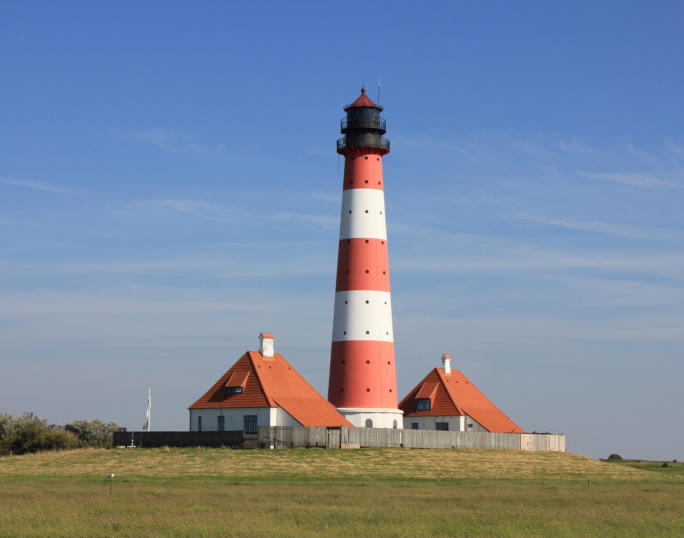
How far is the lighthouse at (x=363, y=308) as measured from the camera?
68500 mm

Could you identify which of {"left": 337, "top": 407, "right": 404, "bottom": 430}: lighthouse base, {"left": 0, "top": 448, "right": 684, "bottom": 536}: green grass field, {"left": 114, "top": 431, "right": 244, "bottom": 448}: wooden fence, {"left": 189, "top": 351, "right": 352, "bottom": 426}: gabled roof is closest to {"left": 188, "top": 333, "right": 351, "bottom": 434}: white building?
{"left": 189, "top": 351, "right": 352, "bottom": 426}: gabled roof

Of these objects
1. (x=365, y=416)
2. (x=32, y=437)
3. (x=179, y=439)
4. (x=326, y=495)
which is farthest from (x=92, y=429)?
(x=326, y=495)

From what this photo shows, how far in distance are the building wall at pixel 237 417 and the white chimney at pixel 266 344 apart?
5.45 metres

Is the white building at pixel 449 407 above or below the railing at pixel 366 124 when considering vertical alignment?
below

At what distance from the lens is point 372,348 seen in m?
68.4

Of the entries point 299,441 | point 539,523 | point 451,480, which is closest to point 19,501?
point 539,523

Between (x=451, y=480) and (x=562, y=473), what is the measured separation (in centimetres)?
1199

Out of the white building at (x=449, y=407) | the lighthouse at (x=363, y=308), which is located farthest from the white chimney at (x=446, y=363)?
the lighthouse at (x=363, y=308)

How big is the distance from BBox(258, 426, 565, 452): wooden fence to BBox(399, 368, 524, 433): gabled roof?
6.03 m

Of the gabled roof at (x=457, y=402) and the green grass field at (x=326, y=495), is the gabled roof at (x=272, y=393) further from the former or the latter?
the gabled roof at (x=457, y=402)

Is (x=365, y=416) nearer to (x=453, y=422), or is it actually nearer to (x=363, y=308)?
(x=363, y=308)

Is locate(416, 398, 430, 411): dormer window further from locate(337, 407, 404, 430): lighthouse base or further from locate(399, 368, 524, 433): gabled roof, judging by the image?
locate(337, 407, 404, 430): lighthouse base

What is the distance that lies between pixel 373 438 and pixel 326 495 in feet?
86.7

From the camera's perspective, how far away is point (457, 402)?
83.0 metres
